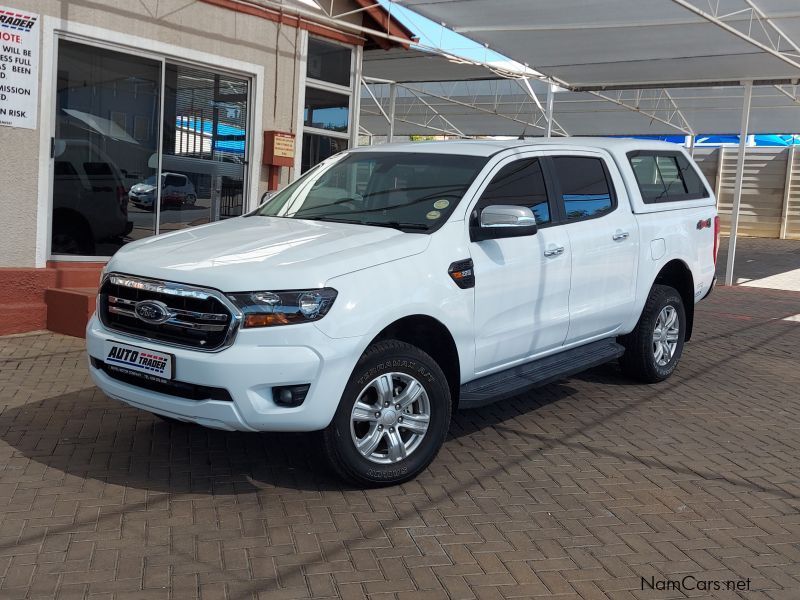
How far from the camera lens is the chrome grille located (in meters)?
4.36

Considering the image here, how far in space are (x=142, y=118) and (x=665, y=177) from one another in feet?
18.4

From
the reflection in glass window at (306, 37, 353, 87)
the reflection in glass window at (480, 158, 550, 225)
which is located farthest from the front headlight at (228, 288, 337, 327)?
the reflection in glass window at (306, 37, 353, 87)

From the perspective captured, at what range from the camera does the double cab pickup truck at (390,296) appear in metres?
4.34

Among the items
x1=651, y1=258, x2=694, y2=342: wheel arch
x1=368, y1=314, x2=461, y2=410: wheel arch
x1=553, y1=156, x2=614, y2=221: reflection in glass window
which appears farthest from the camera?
x1=651, y1=258, x2=694, y2=342: wheel arch

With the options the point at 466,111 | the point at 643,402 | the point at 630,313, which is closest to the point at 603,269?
the point at 630,313

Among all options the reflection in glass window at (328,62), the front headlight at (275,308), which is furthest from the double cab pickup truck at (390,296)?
the reflection in glass window at (328,62)

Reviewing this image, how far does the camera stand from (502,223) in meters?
5.17

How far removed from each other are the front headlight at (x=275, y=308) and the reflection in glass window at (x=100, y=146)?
212 inches

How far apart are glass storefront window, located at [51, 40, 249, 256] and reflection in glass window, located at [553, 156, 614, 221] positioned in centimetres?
524

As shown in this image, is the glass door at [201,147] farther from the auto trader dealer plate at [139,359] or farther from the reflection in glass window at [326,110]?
the auto trader dealer plate at [139,359]

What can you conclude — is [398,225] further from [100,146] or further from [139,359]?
[100,146]

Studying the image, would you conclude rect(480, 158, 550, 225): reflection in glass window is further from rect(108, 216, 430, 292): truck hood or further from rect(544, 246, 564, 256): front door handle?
rect(108, 216, 430, 292): truck hood

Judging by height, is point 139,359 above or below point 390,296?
below

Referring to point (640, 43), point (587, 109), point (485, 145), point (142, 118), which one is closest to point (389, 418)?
point (485, 145)
